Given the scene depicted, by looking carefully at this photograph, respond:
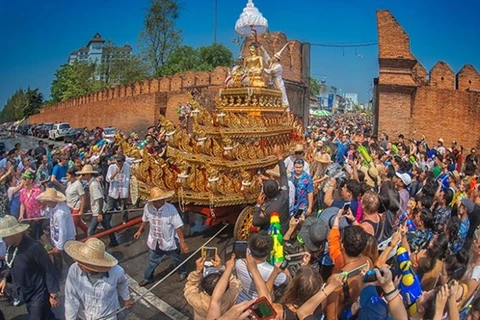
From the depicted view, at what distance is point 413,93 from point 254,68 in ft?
34.5

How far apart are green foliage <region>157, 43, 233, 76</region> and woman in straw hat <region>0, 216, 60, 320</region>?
3826 cm

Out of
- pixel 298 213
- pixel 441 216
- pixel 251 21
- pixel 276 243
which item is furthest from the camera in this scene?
pixel 251 21

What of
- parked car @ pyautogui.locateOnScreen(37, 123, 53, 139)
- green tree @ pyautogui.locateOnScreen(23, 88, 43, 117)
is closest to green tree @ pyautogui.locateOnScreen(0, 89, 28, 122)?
green tree @ pyautogui.locateOnScreen(23, 88, 43, 117)

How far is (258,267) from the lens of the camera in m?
3.46

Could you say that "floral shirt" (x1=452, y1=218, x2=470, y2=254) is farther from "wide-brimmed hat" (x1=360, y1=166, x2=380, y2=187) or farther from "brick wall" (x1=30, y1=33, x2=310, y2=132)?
"brick wall" (x1=30, y1=33, x2=310, y2=132)

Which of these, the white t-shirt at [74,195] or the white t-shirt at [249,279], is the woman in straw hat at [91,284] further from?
the white t-shirt at [74,195]

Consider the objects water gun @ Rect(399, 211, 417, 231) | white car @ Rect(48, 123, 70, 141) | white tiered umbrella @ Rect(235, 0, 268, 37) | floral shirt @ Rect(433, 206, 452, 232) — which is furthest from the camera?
white car @ Rect(48, 123, 70, 141)

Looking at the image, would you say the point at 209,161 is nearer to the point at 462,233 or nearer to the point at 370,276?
the point at 462,233

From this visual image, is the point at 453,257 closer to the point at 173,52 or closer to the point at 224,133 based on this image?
the point at 224,133

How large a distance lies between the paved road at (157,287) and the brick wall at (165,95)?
13480mm

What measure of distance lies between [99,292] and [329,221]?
102 inches

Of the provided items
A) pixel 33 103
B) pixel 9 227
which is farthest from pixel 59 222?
pixel 33 103

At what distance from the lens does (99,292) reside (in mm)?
3566

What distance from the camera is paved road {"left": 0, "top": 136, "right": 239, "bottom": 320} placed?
512 cm
